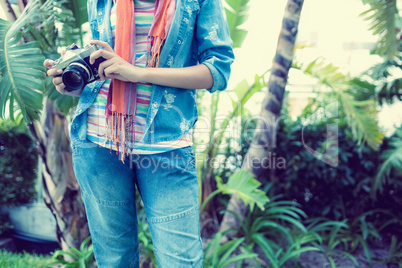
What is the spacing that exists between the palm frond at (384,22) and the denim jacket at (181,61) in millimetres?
1528

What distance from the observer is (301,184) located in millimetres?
3029

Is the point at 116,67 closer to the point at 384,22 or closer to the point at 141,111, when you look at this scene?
the point at 141,111

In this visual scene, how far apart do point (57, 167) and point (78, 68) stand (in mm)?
1341

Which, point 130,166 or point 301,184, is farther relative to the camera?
point 301,184

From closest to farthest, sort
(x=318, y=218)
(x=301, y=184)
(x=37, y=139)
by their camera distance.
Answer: (x=37, y=139)
(x=318, y=218)
(x=301, y=184)

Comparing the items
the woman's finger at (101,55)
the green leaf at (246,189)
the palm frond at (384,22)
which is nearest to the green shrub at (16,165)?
the green leaf at (246,189)

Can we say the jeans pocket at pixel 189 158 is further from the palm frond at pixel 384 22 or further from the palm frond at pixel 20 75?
the palm frond at pixel 384 22

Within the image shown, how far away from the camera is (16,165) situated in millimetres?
3215

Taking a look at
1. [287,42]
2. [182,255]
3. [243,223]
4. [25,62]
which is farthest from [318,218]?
[25,62]

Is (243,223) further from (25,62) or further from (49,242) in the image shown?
(49,242)

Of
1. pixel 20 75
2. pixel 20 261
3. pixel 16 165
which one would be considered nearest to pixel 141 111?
pixel 20 75

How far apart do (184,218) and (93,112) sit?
0.46 m

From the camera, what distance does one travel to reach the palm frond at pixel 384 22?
2.02 meters

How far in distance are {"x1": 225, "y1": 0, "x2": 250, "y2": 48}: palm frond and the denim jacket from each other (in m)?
1.42
